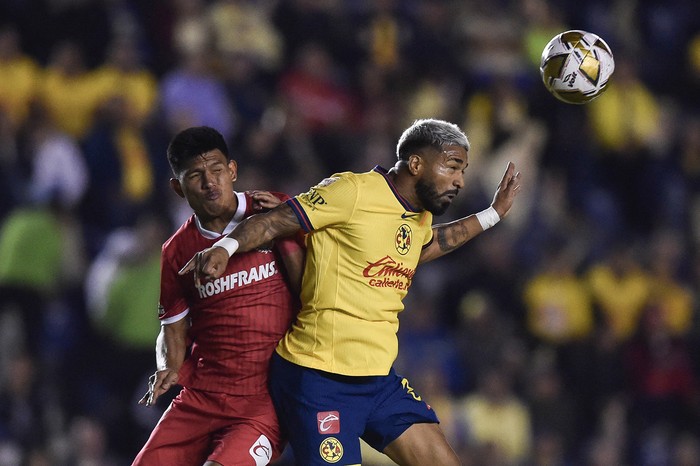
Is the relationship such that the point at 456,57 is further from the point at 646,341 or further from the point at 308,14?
the point at 646,341

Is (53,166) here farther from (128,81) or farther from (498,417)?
(498,417)

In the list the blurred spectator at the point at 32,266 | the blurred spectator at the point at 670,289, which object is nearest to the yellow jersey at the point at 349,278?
the blurred spectator at the point at 32,266

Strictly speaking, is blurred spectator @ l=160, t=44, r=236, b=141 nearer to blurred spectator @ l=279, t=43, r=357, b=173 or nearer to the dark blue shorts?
blurred spectator @ l=279, t=43, r=357, b=173

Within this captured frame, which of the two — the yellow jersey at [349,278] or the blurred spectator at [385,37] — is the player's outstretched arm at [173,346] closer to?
the yellow jersey at [349,278]

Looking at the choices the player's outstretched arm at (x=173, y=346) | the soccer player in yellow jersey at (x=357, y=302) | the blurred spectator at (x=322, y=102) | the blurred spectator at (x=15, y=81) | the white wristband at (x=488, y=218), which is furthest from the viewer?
the blurred spectator at (x=322, y=102)

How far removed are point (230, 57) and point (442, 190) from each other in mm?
6399

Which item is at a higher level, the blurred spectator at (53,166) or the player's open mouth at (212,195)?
the blurred spectator at (53,166)

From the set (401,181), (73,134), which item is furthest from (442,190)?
(73,134)

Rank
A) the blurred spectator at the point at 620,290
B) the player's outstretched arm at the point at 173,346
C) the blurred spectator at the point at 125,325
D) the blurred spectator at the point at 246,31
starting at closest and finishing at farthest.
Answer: the player's outstretched arm at the point at 173,346 → the blurred spectator at the point at 125,325 → the blurred spectator at the point at 246,31 → the blurred spectator at the point at 620,290

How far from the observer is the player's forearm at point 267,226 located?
5484 mm

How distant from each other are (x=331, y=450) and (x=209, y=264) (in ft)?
3.47

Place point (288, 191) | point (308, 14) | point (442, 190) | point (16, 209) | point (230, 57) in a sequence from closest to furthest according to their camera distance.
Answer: point (442, 190) → point (16, 209) → point (288, 191) → point (230, 57) → point (308, 14)

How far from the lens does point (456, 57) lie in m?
13.2

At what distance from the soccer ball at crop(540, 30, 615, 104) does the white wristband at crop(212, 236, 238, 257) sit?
82.9 inches
